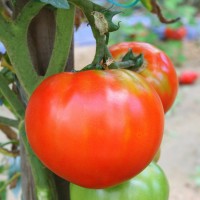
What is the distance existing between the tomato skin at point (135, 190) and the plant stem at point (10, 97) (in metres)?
0.12

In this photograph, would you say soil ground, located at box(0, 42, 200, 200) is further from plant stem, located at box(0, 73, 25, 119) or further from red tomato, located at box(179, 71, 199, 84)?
plant stem, located at box(0, 73, 25, 119)

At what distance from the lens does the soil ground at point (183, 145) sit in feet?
8.66

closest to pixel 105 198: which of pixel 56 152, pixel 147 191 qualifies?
pixel 147 191

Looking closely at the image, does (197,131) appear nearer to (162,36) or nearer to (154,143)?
(162,36)

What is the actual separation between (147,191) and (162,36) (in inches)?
155

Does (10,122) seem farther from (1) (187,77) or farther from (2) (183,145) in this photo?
(1) (187,77)

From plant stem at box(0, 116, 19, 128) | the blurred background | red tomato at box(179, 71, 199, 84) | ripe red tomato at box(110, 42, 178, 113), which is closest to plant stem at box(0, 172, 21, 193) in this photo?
the blurred background

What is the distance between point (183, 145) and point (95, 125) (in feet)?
8.63

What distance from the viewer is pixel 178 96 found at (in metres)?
3.92

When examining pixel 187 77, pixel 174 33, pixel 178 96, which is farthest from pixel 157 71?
pixel 174 33

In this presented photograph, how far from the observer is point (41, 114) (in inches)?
19.9

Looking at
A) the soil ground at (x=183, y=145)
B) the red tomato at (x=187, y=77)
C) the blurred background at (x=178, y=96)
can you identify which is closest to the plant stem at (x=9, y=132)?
the blurred background at (x=178, y=96)

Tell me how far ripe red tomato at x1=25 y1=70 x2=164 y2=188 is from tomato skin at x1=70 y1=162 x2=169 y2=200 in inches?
4.8

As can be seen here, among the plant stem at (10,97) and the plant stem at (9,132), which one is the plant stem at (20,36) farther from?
the plant stem at (9,132)
